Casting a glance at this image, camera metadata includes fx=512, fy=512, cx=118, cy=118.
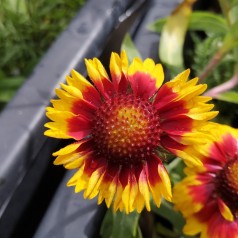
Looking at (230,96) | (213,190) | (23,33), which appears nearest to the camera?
(213,190)

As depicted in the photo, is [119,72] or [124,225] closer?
[119,72]

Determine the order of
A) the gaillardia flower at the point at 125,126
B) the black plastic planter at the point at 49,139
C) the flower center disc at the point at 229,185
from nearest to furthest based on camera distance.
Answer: the gaillardia flower at the point at 125,126 < the flower center disc at the point at 229,185 < the black plastic planter at the point at 49,139

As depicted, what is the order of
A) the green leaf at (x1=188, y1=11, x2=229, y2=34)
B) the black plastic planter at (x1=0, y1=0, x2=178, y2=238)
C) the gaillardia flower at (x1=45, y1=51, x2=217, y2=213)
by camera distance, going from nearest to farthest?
1. the gaillardia flower at (x1=45, y1=51, x2=217, y2=213)
2. the black plastic planter at (x1=0, y1=0, x2=178, y2=238)
3. the green leaf at (x1=188, y1=11, x2=229, y2=34)

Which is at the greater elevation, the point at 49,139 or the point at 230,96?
the point at 230,96

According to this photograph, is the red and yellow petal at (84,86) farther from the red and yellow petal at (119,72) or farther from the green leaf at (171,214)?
the green leaf at (171,214)

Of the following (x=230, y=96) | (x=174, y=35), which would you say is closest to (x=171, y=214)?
(x=230, y=96)

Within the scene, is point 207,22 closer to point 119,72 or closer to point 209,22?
point 209,22

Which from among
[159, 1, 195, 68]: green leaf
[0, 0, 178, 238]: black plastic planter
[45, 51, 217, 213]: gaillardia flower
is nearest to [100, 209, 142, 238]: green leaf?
[0, 0, 178, 238]: black plastic planter

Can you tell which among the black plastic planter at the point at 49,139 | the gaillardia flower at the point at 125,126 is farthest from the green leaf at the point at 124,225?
the gaillardia flower at the point at 125,126

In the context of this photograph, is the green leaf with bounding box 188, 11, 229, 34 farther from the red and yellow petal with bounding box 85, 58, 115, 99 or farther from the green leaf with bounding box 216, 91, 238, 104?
the red and yellow petal with bounding box 85, 58, 115, 99
